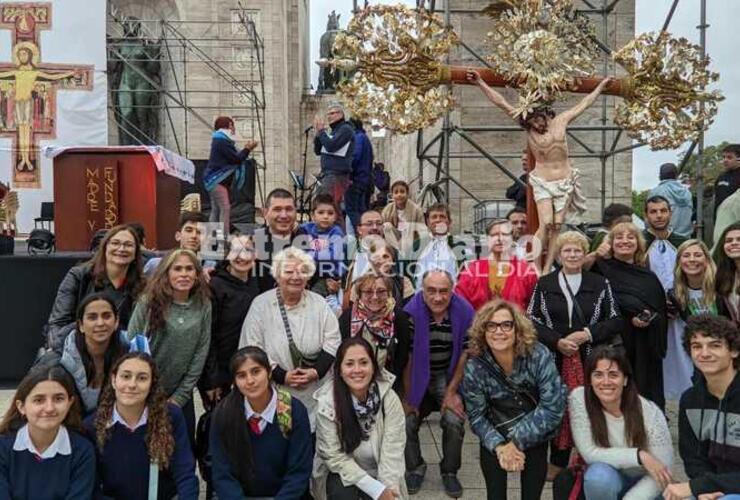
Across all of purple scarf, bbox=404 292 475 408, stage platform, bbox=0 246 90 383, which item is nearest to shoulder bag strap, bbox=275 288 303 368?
purple scarf, bbox=404 292 475 408

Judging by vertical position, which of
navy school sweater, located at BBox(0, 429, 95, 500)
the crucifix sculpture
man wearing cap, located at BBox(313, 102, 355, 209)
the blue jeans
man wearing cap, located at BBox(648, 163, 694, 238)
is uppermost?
the crucifix sculpture

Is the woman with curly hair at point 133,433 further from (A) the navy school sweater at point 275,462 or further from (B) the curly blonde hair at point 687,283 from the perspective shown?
(B) the curly blonde hair at point 687,283

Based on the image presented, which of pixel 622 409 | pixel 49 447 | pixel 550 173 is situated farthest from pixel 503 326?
pixel 550 173

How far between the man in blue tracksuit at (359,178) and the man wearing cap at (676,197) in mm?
2997

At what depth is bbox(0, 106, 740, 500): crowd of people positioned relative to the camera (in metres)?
3.17

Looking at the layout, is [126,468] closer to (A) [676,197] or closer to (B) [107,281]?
(B) [107,281]

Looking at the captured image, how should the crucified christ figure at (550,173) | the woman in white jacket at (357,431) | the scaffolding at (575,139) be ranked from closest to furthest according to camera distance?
the woman in white jacket at (357,431) < the crucified christ figure at (550,173) < the scaffolding at (575,139)

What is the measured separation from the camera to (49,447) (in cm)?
301

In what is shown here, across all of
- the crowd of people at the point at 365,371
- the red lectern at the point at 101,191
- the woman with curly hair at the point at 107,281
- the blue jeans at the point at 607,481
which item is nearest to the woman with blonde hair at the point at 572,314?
the crowd of people at the point at 365,371

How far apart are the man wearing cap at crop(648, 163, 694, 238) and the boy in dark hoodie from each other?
13.8ft

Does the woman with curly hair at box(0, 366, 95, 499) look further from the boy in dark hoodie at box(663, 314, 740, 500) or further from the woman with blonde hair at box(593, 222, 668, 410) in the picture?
the woman with blonde hair at box(593, 222, 668, 410)

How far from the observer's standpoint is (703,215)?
825 cm

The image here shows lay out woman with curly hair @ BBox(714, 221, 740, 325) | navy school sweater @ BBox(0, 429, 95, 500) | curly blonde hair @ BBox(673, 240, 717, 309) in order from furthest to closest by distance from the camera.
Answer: curly blonde hair @ BBox(673, 240, 717, 309) → woman with curly hair @ BBox(714, 221, 740, 325) → navy school sweater @ BBox(0, 429, 95, 500)

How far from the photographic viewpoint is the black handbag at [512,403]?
3.59m
